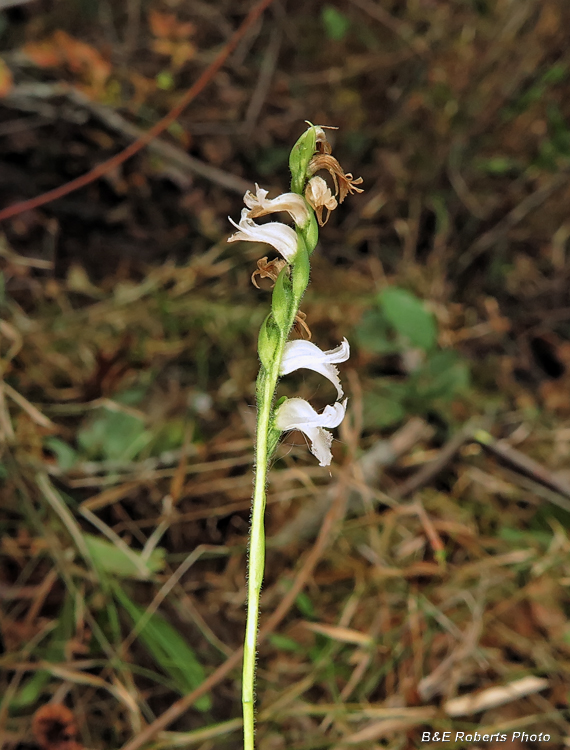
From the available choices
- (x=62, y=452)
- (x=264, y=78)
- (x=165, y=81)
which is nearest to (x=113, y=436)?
(x=62, y=452)

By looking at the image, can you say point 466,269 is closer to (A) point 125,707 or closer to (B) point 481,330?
(B) point 481,330

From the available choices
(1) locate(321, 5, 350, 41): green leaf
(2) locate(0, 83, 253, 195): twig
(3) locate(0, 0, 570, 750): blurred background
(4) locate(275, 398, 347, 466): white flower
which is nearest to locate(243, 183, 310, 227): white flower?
(4) locate(275, 398, 347, 466): white flower

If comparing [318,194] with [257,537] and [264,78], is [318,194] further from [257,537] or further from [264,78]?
[264,78]

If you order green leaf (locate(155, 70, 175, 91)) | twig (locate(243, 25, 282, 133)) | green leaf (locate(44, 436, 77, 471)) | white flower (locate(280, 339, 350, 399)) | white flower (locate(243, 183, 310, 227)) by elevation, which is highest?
twig (locate(243, 25, 282, 133))

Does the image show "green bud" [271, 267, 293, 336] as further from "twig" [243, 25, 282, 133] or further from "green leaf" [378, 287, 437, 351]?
"twig" [243, 25, 282, 133]

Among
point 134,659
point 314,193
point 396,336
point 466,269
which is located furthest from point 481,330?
point 314,193
